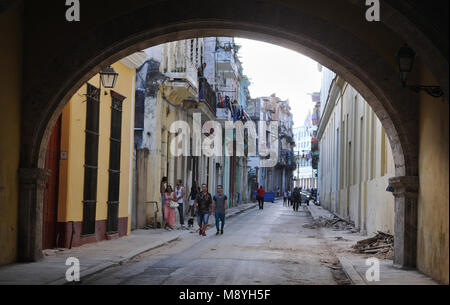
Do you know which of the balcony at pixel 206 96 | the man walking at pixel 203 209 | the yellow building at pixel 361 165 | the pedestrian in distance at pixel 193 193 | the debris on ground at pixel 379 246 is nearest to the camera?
the debris on ground at pixel 379 246

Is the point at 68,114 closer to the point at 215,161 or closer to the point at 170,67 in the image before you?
the point at 170,67

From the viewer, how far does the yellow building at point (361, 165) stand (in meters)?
18.3

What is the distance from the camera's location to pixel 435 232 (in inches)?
431

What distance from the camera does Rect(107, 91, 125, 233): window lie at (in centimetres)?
1923

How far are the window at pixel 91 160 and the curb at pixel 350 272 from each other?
6.30 metres

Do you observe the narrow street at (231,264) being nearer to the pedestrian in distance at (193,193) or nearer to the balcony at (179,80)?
the balcony at (179,80)

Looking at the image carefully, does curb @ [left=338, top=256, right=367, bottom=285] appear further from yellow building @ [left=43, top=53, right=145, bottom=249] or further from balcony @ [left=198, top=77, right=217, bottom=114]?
balcony @ [left=198, top=77, right=217, bottom=114]

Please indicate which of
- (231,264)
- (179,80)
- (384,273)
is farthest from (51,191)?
(179,80)

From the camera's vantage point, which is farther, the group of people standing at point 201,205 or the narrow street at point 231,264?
the group of people standing at point 201,205

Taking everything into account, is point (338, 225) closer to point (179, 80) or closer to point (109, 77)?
point (179, 80)

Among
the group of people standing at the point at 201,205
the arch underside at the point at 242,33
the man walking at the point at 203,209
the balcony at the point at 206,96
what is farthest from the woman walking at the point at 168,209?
the arch underside at the point at 242,33

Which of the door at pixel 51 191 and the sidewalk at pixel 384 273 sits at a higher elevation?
the door at pixel 51 191

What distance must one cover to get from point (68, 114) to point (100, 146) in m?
2.52
